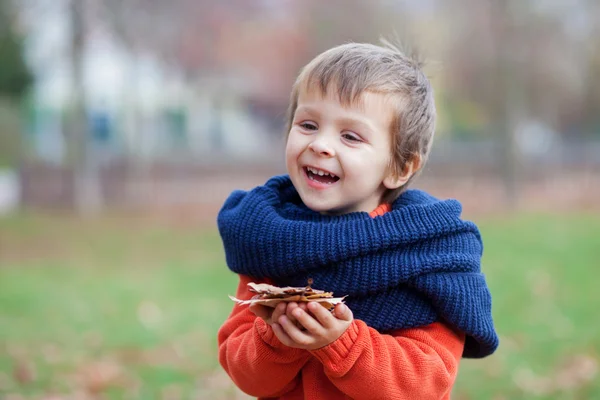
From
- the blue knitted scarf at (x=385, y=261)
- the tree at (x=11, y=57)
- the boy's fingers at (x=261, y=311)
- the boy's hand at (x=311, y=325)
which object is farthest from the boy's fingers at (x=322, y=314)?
the tree at (x=11, y=57)

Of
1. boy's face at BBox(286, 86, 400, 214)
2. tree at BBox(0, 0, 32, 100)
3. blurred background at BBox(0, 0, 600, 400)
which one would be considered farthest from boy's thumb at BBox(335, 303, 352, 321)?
tree at BBox(0, 0, 32, 100)

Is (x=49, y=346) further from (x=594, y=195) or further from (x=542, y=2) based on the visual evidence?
(x=542, y=2)

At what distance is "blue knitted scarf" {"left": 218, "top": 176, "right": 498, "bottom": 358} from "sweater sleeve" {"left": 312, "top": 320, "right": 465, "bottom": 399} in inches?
2.5

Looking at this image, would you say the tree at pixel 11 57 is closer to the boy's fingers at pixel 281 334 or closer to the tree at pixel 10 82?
the tree at pixel 10 82

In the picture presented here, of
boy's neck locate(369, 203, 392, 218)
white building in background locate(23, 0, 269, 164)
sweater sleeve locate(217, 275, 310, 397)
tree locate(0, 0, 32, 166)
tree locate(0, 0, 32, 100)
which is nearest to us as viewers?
sweater sleeve locate(217, 275, 310, 397)

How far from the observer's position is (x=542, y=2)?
20.2 metres

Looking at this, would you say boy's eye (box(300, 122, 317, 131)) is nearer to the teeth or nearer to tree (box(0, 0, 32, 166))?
the teeth

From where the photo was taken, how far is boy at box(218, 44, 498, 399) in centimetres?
214

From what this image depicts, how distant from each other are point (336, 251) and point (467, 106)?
37.1 m

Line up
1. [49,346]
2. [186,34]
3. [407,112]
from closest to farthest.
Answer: [407,112] → [49,346] → [186,34]

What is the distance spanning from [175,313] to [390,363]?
6.23 metres

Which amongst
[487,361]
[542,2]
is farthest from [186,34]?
[487,361]

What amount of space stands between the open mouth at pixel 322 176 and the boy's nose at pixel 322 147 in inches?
2.7

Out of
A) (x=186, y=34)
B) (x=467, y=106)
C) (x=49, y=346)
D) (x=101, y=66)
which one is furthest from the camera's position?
(x=467, y=106)
